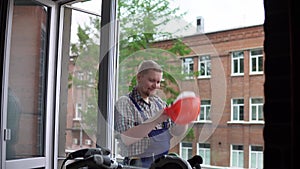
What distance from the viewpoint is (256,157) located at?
2221 mm

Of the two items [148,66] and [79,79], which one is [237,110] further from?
[79,79]

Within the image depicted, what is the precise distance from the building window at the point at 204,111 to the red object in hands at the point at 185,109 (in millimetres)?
25

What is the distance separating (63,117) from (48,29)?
759 millimetres

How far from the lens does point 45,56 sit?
10.8 ft

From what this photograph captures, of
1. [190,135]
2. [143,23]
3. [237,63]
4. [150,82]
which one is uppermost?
[143,23]

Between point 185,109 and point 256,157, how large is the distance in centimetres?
54

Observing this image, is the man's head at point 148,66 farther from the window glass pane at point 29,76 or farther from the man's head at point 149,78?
the window glass pane at point 29,76

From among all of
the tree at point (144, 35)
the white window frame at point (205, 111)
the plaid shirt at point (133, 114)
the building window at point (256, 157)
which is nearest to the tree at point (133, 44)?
the tree at point (144, 35)

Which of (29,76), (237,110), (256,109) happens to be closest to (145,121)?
(237,110)

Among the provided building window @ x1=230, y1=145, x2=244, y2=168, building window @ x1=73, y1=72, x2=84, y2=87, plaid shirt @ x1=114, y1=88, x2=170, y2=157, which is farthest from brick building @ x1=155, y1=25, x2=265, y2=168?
building window @ x1=73, y1=72, x2=84, y2=87

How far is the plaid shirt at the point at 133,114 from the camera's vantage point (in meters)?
2.68

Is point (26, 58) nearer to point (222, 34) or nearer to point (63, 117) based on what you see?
point (63, 117)

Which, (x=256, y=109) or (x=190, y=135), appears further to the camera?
(x=190, y=135)
